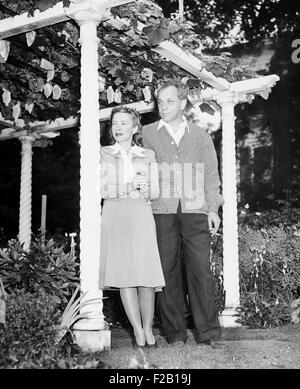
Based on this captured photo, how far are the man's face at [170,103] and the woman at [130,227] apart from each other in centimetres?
27

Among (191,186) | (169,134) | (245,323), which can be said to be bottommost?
(245,323)

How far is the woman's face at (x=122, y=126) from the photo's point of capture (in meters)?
4.51

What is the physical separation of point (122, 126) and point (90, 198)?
2.12 feet

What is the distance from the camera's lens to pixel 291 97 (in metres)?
16.9

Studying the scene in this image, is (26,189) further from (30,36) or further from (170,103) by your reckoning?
(170,103)

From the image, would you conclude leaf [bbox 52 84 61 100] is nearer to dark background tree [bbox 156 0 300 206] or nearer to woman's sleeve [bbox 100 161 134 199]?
woman's sleeve [bbox 100 161 134 199]

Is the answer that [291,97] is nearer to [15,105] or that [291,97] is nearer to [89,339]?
[15,105]

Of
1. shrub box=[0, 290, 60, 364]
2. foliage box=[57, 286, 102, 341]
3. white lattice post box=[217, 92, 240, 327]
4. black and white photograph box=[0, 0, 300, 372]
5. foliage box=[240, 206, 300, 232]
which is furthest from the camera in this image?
foliage box=[240, 206, 300, 232]

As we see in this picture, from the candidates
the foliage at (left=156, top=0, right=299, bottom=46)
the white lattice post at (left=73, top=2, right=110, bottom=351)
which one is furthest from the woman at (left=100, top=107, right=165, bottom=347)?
the foliage at (left=156, top=0, right=299, bottom=46)

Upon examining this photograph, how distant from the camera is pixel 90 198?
15.5 ft

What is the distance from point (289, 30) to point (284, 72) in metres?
1.29

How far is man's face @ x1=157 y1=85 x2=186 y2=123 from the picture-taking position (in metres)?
4.65

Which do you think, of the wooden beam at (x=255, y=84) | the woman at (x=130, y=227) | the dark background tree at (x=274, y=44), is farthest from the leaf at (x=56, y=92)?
the dark background tree at (x=274, y=44)
